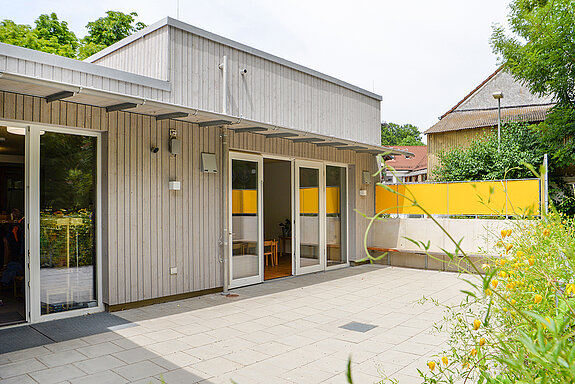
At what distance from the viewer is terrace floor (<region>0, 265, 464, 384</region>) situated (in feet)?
11.9

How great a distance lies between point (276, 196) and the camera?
13109 mm

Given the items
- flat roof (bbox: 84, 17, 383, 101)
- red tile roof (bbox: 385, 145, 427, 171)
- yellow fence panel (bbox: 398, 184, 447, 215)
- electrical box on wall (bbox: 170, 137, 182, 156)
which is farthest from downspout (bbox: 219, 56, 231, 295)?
red tile roof (bbox: 385, 145, 427, 171)

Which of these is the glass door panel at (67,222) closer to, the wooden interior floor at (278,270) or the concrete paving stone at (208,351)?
the concrete paving stone at (208,351)

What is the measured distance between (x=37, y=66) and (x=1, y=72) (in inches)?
56.3

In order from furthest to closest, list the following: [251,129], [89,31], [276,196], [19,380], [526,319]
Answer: [89,31]
[276,196]
[251,129]
[19,380]
[526,319]

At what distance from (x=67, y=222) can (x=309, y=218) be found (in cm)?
474

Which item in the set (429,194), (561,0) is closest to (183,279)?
(429,194)

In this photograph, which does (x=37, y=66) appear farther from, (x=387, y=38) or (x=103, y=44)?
(x=103, y=44)

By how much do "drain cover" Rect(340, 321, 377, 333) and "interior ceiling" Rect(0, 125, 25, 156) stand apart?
456 centimetres

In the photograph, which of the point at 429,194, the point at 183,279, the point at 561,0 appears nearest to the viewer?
the point at 183,279

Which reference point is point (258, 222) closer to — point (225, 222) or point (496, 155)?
point (225, 222)

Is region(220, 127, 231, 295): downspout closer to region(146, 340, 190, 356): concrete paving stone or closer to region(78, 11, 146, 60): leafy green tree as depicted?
region(146, 340, 190, 356): concrete paving stone

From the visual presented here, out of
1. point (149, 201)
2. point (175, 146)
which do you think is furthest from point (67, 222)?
point (175, 146)

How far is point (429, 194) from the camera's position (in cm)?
→ 962
